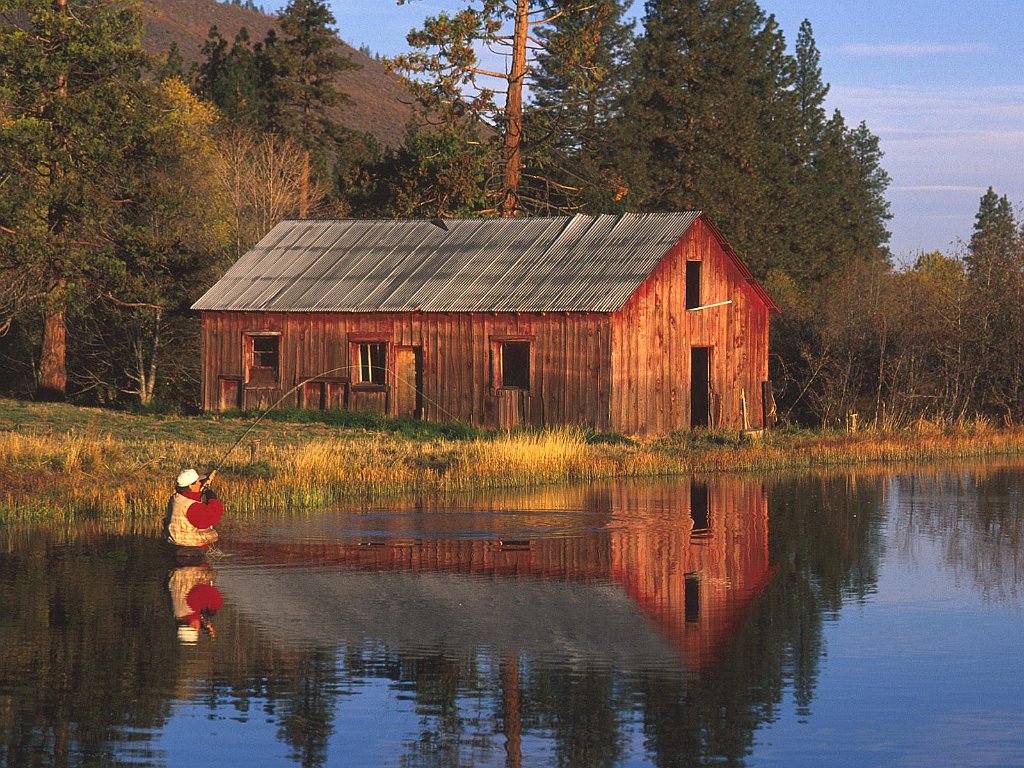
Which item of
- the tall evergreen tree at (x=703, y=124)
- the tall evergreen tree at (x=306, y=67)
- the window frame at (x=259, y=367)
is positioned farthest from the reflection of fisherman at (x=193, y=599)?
the tall evergreen tree at (x=306, y=67)

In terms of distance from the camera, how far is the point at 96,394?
56094 millimetres

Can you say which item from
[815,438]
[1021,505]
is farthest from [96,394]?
[1021,505]

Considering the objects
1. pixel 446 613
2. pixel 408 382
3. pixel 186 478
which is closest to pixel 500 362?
pixel 408 382

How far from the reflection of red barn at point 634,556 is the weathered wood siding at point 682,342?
1320cm

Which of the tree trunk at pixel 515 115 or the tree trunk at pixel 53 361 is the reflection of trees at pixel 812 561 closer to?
Answer: the tree trunk at pixel 515 115

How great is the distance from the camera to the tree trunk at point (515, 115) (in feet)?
177

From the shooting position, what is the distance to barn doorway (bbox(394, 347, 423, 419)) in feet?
135

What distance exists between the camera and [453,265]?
138 ft

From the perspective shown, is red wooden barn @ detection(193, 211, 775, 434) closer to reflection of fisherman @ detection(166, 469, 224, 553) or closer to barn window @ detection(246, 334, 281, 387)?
barn window @ detection(246, 334, 281, 387)

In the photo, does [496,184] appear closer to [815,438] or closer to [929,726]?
[815,438]

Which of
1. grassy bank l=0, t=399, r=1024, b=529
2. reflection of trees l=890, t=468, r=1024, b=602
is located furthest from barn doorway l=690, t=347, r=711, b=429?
reflection of trees l=890, t=468, r=1024, b=602

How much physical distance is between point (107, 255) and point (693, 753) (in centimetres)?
3860

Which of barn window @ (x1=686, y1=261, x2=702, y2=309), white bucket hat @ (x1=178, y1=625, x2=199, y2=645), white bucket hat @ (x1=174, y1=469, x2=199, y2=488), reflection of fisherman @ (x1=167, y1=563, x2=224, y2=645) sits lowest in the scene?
white bucket hat @ (x1=178, y1=625, x2=199, y2=645)

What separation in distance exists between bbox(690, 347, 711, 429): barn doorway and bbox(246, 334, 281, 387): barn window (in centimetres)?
1113
